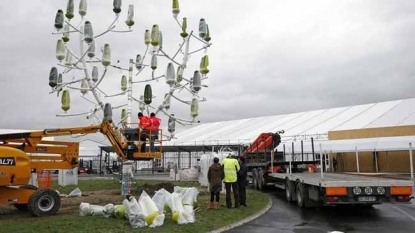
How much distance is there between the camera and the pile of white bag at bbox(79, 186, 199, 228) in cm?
996

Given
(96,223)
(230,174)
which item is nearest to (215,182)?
(230,174)

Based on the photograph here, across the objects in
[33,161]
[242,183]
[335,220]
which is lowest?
[335,220]

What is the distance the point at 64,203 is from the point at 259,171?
34.0 feet

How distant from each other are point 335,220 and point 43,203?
8191 mm

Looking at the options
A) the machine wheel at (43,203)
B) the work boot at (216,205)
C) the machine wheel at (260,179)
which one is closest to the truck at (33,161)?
the machine wheel at (43,203)

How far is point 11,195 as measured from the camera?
11.9m

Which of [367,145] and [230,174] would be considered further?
[367,145]

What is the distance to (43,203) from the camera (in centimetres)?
1199

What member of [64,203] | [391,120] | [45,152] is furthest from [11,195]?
[391,120]

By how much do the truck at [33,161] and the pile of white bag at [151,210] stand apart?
1.36 metres

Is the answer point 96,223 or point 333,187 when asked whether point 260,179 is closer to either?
point 333,187

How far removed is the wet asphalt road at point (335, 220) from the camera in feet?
33.1

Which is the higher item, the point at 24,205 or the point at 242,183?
the point at 242,183

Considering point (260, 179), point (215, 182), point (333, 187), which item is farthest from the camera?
point (260, 179)
